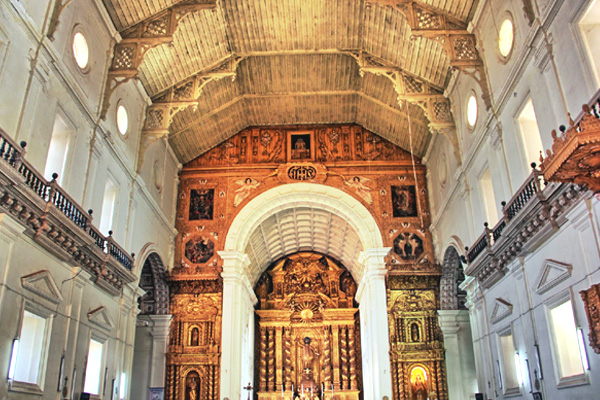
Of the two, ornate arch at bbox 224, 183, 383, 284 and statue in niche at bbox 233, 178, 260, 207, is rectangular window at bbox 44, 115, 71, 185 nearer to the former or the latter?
ornate arch at bbox 224, 183, 383, 284

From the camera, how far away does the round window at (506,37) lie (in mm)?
12767

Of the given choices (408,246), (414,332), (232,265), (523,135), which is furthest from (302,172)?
(523,135)

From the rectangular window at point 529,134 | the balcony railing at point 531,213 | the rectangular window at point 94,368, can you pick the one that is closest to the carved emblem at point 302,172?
the balcony railing at point 531,213

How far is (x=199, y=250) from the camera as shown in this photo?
22000 mm

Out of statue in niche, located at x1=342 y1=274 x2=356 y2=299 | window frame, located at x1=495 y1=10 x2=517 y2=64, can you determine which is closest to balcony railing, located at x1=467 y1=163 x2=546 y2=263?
window frame, located at x1=495 y1=10 x2=517 y2=64

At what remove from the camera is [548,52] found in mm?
10812

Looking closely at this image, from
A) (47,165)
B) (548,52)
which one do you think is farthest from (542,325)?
(47,165)

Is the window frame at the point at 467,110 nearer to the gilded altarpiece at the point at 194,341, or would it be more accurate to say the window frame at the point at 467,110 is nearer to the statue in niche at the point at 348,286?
the gilded altarpiece at the point at 194,341

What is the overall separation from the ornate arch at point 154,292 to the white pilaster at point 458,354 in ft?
35.5

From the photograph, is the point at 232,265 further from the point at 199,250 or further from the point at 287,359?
the point at 287,359

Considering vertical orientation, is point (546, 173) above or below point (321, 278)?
below

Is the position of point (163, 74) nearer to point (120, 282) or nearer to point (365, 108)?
point (120, 282)

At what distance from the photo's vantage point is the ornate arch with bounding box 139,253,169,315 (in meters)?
20.9

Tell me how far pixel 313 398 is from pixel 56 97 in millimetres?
19603
